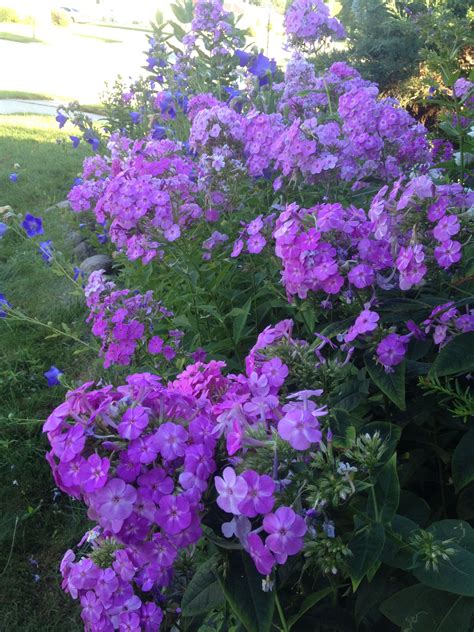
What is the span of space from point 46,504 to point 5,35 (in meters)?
21.6

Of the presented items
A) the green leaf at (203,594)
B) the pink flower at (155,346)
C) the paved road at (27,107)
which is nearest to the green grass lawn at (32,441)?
the pink flower at (155,346)

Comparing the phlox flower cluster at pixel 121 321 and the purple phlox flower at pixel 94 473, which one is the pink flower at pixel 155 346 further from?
the purple phlox flower at pixel 94 473

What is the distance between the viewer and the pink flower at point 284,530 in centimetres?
87

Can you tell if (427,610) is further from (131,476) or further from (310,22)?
(310,22)

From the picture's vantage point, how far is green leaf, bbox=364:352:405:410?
1.20 meters

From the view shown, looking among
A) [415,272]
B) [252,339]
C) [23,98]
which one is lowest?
[23,98]

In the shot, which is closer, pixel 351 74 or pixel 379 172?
pixel 379 172

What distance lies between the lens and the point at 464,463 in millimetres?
1225

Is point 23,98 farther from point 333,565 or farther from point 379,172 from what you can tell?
point 333,565

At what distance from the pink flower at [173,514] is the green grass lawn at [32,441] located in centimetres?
152

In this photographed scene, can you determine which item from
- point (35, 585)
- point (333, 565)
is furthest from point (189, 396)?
point (35, 585)

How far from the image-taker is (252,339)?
7.22 feet

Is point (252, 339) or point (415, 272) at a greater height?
point (415, 272)

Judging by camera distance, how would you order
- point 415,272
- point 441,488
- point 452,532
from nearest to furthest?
1. point 452,532
2. point 415,272
3. point 441,488
